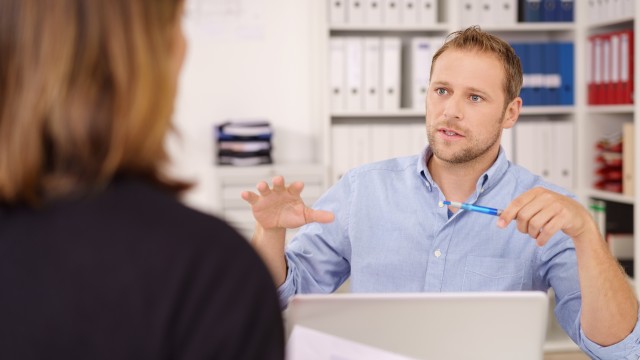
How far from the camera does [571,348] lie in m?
3.33

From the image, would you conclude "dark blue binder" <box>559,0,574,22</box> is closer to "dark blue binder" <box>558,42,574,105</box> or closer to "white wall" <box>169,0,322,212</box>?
"dark blue binder" <box>558,42,574,105</box>

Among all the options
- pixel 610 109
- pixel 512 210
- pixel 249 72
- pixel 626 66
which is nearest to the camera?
pixel 512 210

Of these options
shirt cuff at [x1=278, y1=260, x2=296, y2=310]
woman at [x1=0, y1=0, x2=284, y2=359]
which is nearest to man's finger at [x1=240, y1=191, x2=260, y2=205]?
shirt cuff at [x1=278, y1=260, x2=296, y2=310]

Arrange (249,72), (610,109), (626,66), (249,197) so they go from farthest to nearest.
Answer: (249,72)
(610,109)
(626,66)
(249,197)

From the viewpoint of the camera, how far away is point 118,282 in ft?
1.89

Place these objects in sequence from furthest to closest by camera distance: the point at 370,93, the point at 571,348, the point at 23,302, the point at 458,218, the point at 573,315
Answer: the point at 370,93
the point at 571,348
the point at 458,218
the point at 573,315
the point at 23,302

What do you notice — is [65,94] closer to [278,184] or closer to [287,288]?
[278,184]

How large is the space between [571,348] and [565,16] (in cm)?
151

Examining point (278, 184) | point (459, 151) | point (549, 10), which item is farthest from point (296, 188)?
point (549, 10)

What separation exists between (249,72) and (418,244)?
7.44ft

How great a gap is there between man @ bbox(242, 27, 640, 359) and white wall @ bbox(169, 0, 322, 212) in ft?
6.37

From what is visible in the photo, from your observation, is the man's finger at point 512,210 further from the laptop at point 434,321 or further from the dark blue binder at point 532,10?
the dark blue binder at point 532,10

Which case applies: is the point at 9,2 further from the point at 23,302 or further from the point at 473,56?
the point at 473,56

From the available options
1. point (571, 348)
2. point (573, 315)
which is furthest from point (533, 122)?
point (573, 315)
